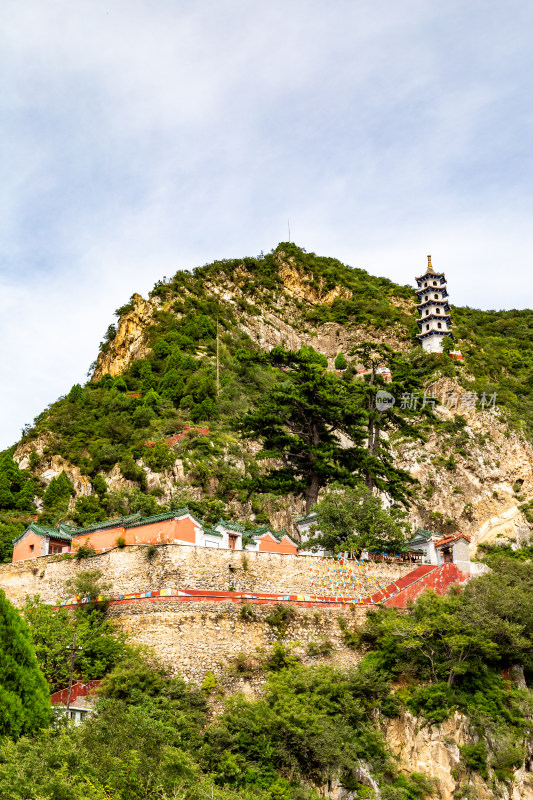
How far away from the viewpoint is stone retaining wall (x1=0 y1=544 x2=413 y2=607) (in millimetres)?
22844

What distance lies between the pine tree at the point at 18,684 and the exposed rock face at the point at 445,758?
32.3 ft

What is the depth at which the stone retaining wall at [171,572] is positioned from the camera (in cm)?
2284

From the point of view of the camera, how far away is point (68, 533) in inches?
1048

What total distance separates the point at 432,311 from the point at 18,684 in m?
51.8

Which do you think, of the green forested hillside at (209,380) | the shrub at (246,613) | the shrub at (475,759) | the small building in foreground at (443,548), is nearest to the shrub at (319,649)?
the shrub at (246,613)

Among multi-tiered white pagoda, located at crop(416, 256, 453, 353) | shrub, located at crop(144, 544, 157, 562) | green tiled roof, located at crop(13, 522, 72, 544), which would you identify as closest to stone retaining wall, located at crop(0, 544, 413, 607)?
shrub, located at crop(144, 544, 157, 562)

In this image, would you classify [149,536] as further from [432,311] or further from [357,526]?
[432,311]

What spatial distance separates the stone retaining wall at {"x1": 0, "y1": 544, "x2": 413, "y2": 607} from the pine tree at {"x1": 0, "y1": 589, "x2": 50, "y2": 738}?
5625 mm

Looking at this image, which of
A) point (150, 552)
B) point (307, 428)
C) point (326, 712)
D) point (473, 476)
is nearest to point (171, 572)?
point (150, 552)

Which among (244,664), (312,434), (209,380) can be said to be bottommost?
(244,664)

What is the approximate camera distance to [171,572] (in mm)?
22688

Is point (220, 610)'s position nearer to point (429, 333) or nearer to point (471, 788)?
point (471, 788)

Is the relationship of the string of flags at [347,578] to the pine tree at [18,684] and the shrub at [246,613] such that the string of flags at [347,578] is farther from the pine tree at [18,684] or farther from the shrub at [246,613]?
the pine tree at [18,684]

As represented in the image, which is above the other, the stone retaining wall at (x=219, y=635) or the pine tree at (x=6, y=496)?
the pine tree at (x=6, y=496)
